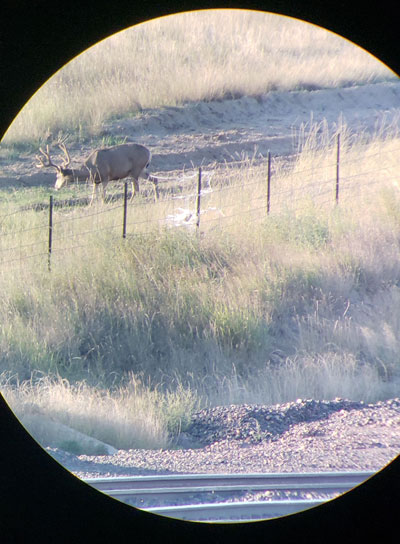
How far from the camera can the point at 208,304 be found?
28.1 feet

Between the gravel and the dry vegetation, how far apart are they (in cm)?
45

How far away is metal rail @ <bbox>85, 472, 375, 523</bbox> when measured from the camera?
12.2 feet

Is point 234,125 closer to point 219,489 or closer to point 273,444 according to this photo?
point 273,444

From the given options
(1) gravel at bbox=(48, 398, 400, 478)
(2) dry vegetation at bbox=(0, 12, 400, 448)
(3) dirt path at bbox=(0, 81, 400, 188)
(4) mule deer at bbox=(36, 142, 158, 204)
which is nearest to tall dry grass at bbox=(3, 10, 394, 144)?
(3) dirt path at bbox=(0, 81, 400, 188)

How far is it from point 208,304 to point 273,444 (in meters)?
3.40

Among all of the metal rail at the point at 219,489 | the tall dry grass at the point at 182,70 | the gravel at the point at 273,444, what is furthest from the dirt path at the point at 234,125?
the metal rail at the point at 219,489

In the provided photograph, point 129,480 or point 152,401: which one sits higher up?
point 129,480

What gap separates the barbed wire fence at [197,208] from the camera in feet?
34.1

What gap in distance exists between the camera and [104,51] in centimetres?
2511

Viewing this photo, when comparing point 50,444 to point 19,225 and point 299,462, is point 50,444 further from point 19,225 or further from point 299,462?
point 19,225

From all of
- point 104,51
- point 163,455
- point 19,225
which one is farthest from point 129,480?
point 104,51

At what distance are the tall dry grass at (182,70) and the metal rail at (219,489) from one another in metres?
16.9

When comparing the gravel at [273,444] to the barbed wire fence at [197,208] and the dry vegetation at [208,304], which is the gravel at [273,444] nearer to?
the dry vegetation at [208,304]

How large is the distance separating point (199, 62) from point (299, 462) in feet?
77.1
